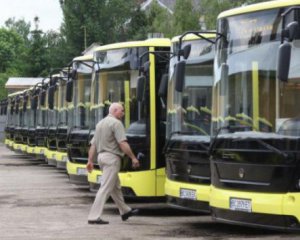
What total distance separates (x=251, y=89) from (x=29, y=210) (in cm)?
646

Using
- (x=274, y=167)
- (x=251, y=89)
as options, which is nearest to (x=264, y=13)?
(x=251, y=89)

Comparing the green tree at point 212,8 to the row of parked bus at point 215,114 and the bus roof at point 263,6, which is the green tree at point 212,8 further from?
the bus roof at point 263,6

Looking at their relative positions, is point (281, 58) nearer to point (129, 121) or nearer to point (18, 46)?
point (129, 121)

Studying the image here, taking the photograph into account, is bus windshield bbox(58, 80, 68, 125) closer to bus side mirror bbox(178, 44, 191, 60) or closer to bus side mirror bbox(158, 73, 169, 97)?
bus side mirror bbox(158, 73, 169, 97)

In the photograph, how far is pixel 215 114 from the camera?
34.9 ft

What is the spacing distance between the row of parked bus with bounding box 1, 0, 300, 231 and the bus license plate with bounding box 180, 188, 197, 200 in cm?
2

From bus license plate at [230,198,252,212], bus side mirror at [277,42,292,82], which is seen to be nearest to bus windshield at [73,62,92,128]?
bus license plate at [230,198,252,212]

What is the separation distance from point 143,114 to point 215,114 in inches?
134

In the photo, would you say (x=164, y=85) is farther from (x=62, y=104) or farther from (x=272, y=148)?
(x=62, y=104)

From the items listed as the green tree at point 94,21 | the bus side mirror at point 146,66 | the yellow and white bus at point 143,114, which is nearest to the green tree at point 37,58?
the green tree at point 94,21

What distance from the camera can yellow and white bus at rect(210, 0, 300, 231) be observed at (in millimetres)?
9414

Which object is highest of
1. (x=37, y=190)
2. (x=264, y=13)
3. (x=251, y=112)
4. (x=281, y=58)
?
(x=264, y=13)

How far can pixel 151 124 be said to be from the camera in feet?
45.3

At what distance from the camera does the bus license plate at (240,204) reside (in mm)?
9798
